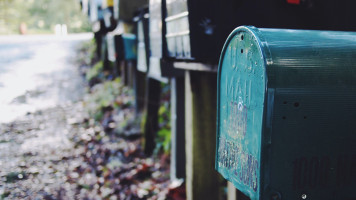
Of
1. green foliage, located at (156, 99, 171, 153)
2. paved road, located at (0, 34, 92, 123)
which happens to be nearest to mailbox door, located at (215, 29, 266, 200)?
green foliage, located at (156, 99, 171, 153)

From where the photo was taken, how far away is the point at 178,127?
3725 mm

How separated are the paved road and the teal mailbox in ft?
16.7

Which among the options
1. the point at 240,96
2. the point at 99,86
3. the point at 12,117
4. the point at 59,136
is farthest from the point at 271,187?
the point at 99,86

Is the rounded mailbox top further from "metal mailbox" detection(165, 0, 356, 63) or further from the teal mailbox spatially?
"metal mailbox" detection(165, 0, 356, 63)

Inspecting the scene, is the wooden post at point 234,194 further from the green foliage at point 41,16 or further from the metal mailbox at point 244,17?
the green foliage at point 41,16

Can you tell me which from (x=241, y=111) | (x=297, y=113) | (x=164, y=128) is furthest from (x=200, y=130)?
(x=164, y=128)

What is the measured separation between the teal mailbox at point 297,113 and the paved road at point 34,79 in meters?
5.10

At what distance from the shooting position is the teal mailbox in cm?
131

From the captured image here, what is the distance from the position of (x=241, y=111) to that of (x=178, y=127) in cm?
225

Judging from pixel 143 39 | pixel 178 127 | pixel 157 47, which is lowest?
pixel 178 127

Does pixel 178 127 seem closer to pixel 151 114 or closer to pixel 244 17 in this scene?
pixel 151 114

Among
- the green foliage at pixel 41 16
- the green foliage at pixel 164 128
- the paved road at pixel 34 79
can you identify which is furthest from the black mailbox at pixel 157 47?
the green foliage at pixel 41 16

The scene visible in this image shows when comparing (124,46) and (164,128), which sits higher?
(124,46)

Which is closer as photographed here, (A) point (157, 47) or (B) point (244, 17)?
(B) point (244, 17)
